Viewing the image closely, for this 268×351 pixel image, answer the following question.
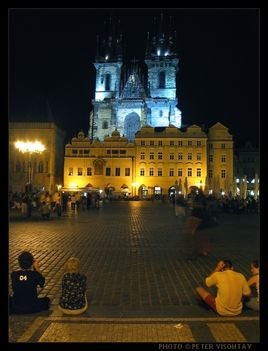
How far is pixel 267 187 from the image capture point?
14.8 feet

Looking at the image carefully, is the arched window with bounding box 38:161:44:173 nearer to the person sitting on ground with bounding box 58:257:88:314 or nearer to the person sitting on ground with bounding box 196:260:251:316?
the person sitting on ground with bounding box 58:257:88:314

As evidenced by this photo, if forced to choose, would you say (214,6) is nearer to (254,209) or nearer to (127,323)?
(127,323)

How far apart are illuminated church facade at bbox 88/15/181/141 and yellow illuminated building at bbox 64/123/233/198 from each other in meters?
5.60

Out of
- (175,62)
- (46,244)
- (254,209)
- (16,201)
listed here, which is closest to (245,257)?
(46,244)

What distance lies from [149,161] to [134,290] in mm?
68583

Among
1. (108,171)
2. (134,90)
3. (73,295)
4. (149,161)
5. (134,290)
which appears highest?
(134,90)

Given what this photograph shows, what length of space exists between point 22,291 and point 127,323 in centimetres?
166

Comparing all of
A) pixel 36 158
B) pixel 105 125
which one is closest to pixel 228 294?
pixel 36 158

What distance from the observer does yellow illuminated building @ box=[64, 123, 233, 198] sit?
249 feet

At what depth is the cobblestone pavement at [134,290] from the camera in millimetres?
5711

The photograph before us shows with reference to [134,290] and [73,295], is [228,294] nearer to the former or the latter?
[134,290]

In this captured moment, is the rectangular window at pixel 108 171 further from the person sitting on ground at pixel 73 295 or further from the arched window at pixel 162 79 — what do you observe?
the person sitting on ground at pixel 73 295

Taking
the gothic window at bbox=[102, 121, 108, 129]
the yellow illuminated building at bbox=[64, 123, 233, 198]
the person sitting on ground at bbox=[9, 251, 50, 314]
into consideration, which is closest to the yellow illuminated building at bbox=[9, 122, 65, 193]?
the yellow illuminated building at bbox=[64, 123, 233, 198]

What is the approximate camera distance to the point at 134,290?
7.97m
